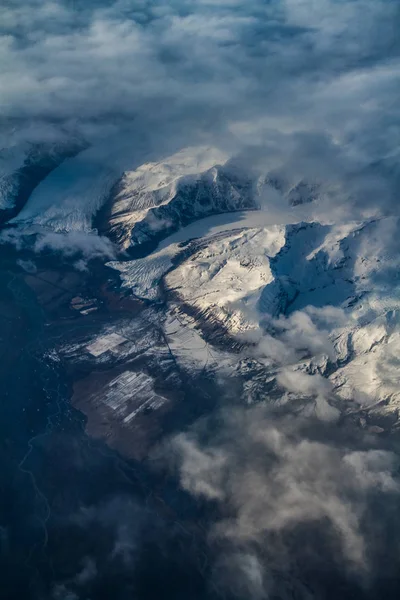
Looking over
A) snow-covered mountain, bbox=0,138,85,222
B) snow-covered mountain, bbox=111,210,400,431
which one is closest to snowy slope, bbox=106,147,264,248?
snow-covered mountain, bbox=111,210,400,431

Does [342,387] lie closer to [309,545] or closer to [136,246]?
[309,545]

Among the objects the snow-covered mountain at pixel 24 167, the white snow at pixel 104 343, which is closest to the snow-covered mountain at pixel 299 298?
the white snow at pixel 104 343

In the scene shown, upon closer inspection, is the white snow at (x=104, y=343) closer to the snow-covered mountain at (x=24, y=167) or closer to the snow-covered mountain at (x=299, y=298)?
the snow-covered mountain at (x=299, y=298)

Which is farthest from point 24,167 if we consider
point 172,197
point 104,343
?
point 104,343

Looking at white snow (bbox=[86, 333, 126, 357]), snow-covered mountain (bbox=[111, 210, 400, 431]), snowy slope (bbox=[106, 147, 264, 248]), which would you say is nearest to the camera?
snow-covered mountain (bbox=[111, 210, 400, 431])

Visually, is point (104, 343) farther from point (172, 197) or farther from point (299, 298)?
point (172, 197)

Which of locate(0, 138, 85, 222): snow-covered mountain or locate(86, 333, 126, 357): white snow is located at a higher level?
locate(0, 138, 85, 222): snow-covered mountain

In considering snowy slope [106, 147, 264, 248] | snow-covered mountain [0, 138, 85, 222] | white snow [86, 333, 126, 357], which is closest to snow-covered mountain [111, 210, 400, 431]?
snowy slope [106, 147, 264, 248]

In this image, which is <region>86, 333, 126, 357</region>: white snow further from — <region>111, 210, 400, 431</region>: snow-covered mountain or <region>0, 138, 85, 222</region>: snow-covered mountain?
<region>0, 138, 85, 222</region>: snow-covered mountain

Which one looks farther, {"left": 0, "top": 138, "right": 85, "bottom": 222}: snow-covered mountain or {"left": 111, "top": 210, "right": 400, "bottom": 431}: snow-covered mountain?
{"left": 0, "top": 138, "right": 85, "bottom": 222}: snow-covered mountain

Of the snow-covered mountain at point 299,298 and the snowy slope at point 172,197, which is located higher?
the snowy slope at point 172,197

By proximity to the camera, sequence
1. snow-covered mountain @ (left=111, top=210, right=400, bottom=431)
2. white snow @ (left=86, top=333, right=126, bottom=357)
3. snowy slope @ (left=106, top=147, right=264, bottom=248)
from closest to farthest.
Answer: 1. snow-covered mountain @ (left=111, top=210, right=400, bottom=431)
2. white snow @ (left=86, top=333, right=126, bottom=357)
3. snowy slope @ (left=106, top=147, right=264, bottom=248)

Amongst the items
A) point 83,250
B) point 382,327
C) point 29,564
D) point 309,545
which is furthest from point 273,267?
point 29,564
